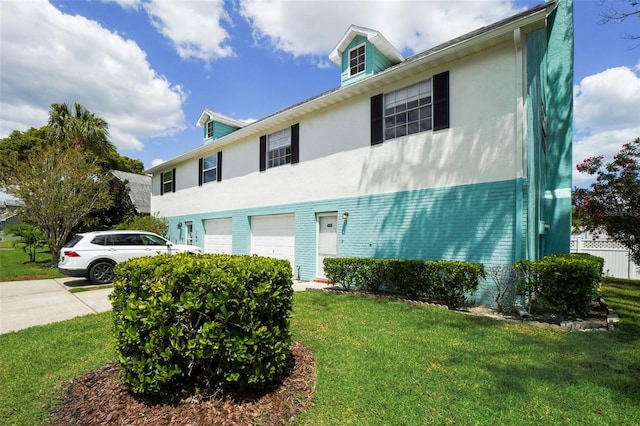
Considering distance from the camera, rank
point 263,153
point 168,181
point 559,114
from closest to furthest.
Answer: point 559,114 → point 263,153 → point 168,181

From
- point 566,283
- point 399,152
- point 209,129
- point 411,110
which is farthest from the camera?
point 209,129

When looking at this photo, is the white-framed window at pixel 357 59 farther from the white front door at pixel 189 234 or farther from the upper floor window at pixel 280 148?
the white front door at pixel 189 234

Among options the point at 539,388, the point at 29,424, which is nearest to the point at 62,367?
the point at 29,424

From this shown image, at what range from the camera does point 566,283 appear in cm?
567

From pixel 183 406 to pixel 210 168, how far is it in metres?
13.6

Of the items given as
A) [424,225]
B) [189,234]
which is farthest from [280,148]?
[189,234]

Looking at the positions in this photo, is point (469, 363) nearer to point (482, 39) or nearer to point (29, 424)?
point (29, 424)

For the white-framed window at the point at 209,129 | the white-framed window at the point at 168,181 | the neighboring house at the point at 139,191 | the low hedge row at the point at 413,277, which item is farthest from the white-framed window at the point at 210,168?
the neighboring house at the point at 139,191

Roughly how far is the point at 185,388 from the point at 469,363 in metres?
3.22

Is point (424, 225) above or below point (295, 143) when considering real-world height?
below

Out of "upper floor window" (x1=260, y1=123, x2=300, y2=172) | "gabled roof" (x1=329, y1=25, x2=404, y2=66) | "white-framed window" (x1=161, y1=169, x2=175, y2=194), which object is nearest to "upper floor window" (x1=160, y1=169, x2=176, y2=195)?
"white-framed window" (x1=161, y1=169, x2=175, y2=194)

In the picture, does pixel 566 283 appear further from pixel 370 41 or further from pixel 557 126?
pixel 370 41

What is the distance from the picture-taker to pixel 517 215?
6594mm

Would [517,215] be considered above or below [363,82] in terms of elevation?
below
